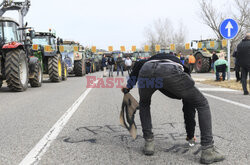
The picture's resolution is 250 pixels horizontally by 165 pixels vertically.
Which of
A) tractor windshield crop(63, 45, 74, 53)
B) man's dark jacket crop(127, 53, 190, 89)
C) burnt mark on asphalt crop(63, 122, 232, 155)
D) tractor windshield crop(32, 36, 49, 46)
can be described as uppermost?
tractor windshield crop(32, 36, 49, 46)

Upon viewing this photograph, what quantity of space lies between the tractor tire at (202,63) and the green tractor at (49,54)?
448 inches

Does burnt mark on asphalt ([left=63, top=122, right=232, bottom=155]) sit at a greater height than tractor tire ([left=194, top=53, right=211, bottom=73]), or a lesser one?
lesser

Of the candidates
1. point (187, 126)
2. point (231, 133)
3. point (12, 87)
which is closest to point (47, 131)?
point (187, 126)

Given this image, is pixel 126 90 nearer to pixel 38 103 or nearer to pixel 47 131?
pixel 47 131

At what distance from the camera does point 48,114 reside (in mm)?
6703

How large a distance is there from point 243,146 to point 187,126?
0.75 metres

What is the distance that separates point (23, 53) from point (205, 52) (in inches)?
639

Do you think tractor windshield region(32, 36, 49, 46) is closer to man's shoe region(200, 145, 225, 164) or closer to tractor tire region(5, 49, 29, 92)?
tractor tire region(5, 49, 29, 92)

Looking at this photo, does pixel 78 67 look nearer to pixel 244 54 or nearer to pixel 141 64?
pixel 244 54

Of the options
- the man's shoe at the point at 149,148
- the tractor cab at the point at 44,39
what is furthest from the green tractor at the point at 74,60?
the man's shoe at the point at 149,148

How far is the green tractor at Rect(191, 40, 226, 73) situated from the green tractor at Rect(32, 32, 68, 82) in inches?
449

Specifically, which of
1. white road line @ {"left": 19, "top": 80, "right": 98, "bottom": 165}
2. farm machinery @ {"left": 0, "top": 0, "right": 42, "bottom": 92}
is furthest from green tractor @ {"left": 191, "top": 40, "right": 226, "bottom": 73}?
white road line @ {"left": 19, "top": 80, "right": 98, "bottom": 165}

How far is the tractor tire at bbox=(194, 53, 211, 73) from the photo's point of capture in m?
24.4

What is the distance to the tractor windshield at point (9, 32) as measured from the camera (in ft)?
39.1
